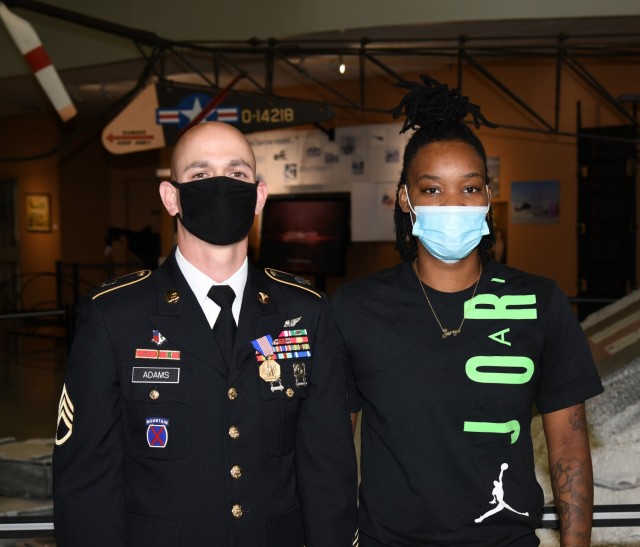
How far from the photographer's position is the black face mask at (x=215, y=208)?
61.9 inches

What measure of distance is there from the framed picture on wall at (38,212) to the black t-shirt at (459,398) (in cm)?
1295

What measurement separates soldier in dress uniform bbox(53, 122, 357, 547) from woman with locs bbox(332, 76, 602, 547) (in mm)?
93

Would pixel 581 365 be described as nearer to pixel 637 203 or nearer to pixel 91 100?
pixel 637 203

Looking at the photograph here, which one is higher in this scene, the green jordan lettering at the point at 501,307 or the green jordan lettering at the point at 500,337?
the green jordan lettering at the point at 501,307

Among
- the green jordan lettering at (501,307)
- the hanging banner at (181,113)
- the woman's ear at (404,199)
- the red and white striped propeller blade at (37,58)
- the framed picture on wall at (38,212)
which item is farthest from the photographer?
the framed picture on wall at (38,212)

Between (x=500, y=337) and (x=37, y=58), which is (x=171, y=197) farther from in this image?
(x=37, y=58)

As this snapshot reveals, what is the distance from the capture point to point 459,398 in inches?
64.1

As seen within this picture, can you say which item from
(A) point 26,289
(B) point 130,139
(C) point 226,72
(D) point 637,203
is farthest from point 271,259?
(A) point 26,289

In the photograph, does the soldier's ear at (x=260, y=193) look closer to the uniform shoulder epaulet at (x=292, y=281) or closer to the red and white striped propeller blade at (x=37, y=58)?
the uniform shoulder epaulet at (x=292, y=281)

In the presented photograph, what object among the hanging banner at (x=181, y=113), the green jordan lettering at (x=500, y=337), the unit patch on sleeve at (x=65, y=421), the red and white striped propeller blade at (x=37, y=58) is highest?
the red and white striped propeller blade at (x=37, y=58)

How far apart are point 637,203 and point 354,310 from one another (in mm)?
6846

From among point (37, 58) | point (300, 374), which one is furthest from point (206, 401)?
point (37, 58)

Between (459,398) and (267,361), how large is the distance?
1.26 ft

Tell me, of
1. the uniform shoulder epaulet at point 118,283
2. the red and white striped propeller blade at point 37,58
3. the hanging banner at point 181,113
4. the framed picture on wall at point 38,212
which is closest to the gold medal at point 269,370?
the uniform shoulder epaulet at point 118,283
